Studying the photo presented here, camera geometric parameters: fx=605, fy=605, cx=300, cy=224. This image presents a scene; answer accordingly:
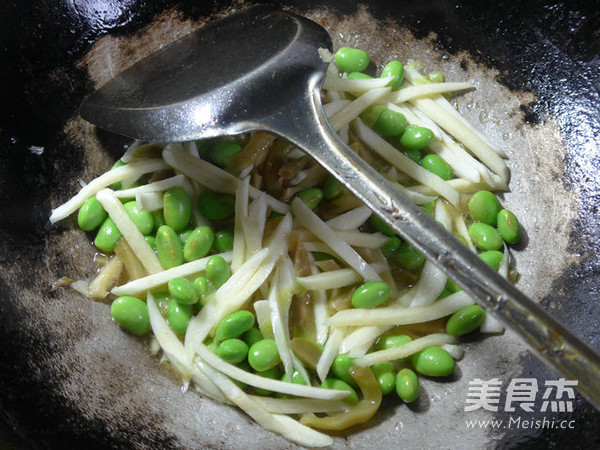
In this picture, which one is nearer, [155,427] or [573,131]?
[155,427]

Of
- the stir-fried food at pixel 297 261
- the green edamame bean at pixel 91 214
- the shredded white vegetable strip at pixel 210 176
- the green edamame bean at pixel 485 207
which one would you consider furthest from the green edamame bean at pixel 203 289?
the green edamame bean at pixel 485 207

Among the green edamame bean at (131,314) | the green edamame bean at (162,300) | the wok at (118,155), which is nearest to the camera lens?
the wok at (118,155)

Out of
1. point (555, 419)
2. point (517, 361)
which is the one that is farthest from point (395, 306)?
point (555, 419)

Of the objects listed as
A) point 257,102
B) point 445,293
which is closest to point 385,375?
point 445,293

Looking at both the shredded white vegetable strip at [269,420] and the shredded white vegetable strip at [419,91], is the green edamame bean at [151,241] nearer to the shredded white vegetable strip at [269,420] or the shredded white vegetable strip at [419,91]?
the shredded white vegetable strip at [269,420]

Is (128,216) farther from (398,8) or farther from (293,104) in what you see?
(398,8)

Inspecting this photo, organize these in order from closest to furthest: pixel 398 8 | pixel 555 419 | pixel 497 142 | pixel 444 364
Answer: pixel 555 419 < pixel 444 364 < pixel 497 142 < pixel 398 8

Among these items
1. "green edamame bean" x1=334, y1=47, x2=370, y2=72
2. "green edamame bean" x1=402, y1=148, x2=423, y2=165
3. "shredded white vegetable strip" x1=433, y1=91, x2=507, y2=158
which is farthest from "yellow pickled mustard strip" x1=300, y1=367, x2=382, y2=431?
"green edamame bean" x1=334, y1=47, x2=370, y2=72
